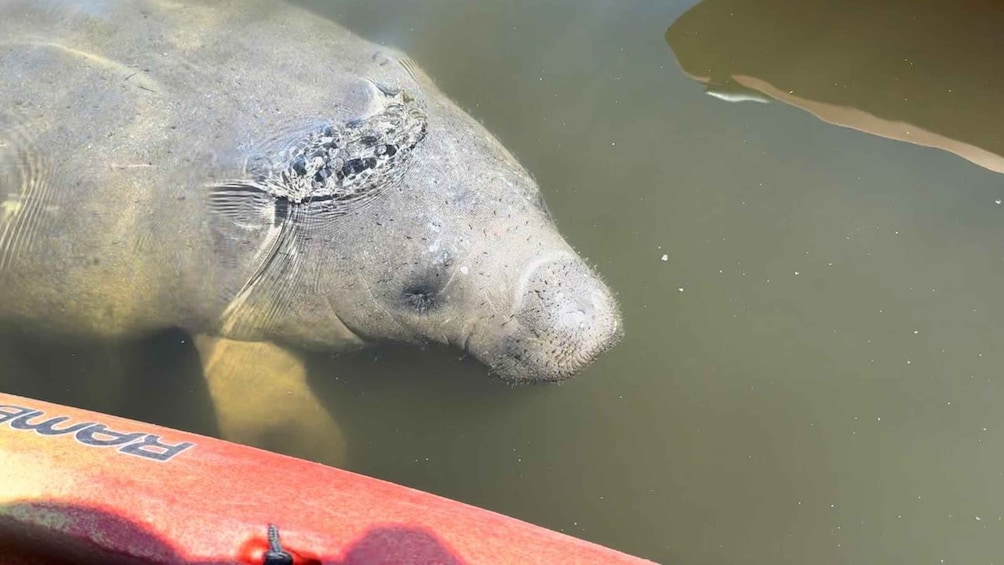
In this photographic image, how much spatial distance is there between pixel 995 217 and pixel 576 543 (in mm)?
3170

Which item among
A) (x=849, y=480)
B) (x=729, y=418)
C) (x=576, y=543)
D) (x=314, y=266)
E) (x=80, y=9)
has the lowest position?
(x=849, y=480)

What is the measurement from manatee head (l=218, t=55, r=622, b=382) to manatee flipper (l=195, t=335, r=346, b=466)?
0.64 meters

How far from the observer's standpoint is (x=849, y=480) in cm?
368

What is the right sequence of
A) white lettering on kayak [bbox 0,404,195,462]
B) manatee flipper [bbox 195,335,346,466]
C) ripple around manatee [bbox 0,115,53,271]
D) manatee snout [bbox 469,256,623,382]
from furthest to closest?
manatee flipper [bbox 195,335,346,466] → ripple around manatee [bbox 0,115,53,271] → manatee snout [bbox 469,256,623,382] → white lettering on kayak [bbox 0,404,195,462]

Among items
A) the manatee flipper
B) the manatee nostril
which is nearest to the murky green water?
the manatee flipper

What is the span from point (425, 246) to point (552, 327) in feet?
2.20

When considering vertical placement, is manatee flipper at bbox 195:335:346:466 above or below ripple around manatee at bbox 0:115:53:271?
below

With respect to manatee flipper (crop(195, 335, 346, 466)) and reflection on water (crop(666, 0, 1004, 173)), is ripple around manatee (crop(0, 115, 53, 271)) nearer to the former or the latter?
manatee flipper (crop(195, 335, 346, 466))

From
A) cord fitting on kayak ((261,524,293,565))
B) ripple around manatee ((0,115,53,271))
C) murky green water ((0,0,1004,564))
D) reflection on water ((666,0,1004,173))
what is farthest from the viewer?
reflection on water ((666,0,1004,173))

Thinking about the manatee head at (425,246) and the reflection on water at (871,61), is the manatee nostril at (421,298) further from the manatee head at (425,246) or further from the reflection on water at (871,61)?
the reflection on water at (871,61)

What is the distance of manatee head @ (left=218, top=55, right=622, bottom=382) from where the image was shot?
125 inches

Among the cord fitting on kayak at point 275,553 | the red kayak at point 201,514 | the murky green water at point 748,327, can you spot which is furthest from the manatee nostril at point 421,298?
the cord fitting on kayak at point 275,553

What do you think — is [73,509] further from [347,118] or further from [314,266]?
[347,118]

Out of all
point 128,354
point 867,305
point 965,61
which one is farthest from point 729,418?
point 128,354
